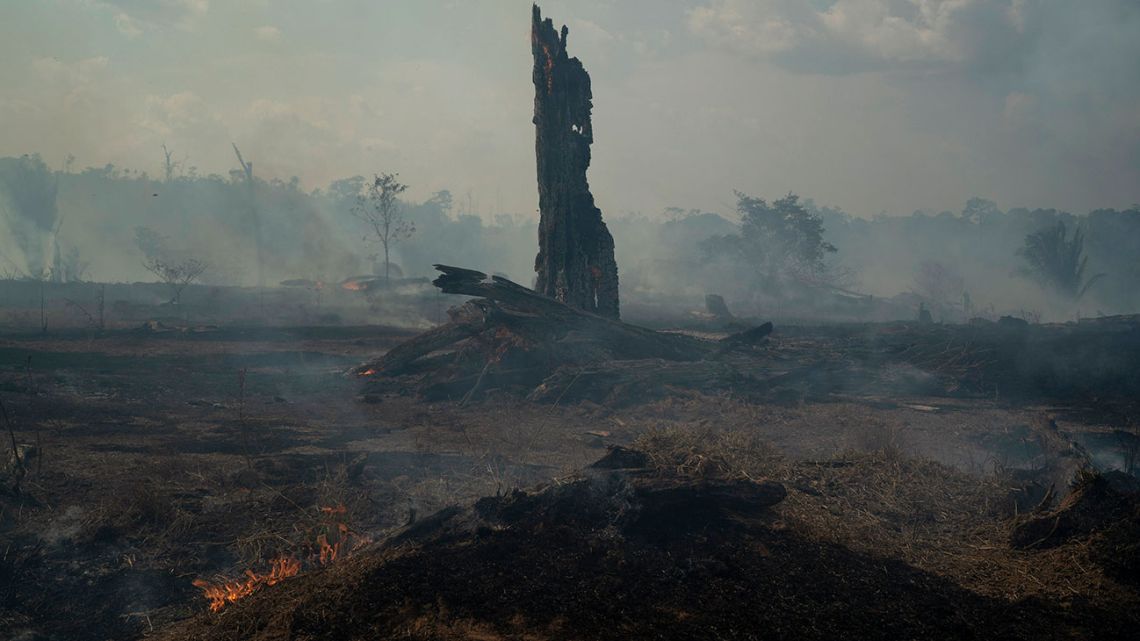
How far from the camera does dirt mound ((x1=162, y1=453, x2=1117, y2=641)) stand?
4.46 meters

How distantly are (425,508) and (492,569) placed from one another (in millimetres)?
3687

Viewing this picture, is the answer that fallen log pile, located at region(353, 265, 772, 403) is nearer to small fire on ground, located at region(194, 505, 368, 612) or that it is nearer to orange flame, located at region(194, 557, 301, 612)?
small fire on ground, located at region(194, 505, 368, 612)

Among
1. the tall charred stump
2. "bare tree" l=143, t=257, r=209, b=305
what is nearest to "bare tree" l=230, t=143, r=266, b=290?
"bare tree" l=143, t=257, r=209, b=305

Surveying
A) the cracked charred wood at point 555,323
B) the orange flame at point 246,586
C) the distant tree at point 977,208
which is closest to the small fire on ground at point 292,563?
the orange flame at point 246,586

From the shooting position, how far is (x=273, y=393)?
16.9 meters

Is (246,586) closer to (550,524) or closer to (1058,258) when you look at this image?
(550,524)

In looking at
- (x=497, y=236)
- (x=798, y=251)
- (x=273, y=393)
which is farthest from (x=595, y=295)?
(x=497, y=236)

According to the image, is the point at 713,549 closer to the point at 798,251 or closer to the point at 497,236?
the point at 798,251

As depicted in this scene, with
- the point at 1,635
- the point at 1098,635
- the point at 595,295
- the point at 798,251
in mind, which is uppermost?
the point at 798,251

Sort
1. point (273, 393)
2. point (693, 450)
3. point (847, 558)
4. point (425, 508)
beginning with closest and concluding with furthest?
point (847, 558)
point (693, 450)
point (425, 508)
point (273, 393)

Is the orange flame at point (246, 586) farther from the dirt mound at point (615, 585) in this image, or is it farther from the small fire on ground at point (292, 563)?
the dirt mound at point (615, 585)

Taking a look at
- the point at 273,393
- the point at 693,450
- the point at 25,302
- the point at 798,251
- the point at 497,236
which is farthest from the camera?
the point at 497,236

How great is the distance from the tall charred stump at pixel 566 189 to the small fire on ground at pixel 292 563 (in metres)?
14.5

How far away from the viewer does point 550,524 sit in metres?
5.95
